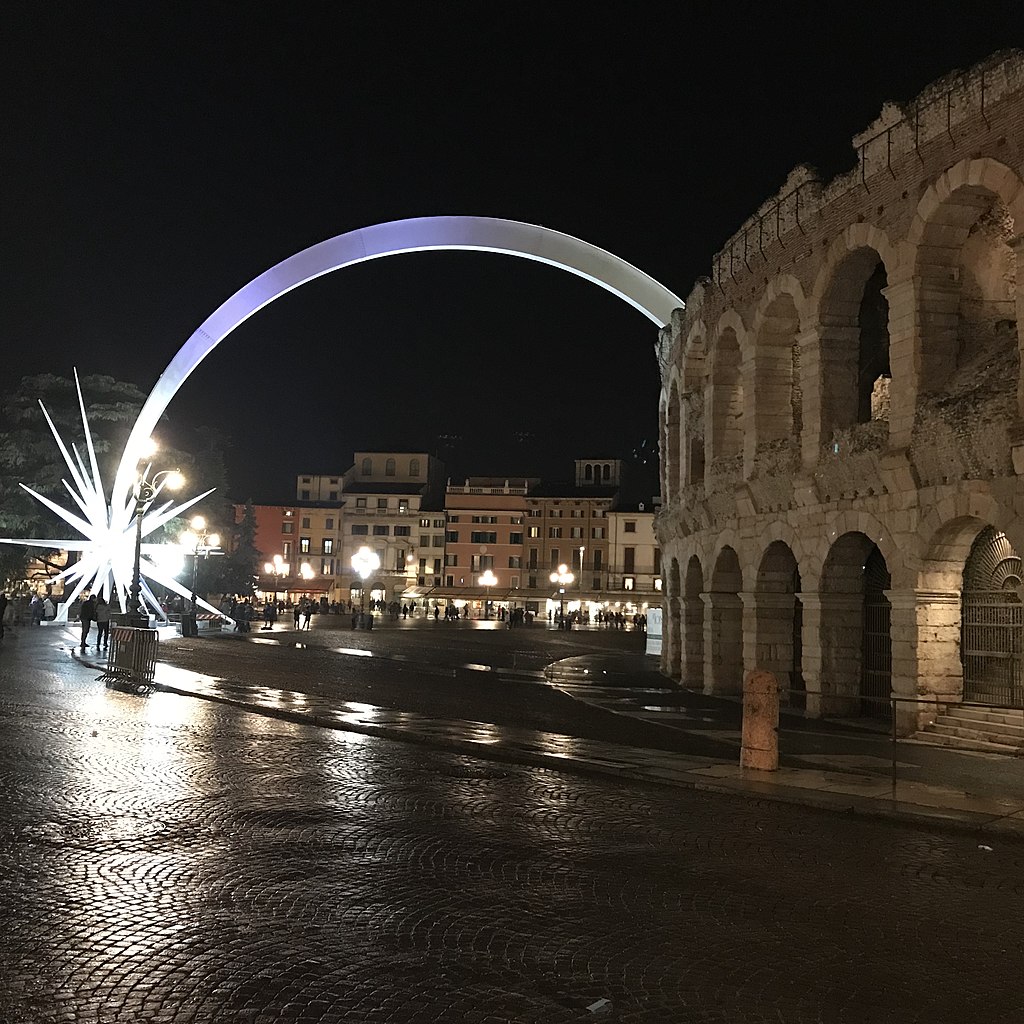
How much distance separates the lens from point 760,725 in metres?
14.1

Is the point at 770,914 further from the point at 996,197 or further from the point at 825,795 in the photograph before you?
the point at 996,197

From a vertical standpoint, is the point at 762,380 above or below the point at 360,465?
below

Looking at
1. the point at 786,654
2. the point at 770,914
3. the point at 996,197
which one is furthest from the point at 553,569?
the point at 770,914

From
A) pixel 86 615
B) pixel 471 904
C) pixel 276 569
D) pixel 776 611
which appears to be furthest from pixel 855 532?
pixel 276 569

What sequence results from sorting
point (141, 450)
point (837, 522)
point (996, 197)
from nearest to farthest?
point (996, 197) → point (837, 522) → point (141, 450)

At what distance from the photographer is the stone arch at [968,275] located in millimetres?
17516

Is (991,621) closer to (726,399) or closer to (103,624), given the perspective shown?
(726,399)

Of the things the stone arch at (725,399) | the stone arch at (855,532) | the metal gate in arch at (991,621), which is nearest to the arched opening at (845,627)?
the stone arch at (855,532)

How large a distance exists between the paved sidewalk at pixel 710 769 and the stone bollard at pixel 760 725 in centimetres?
21

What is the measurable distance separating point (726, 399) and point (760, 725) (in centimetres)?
1449

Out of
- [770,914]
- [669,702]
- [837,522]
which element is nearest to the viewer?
[770,914]

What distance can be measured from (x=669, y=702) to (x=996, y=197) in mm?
12203

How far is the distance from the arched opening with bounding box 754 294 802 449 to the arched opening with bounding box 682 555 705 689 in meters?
5.53

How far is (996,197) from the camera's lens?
1841 cm
